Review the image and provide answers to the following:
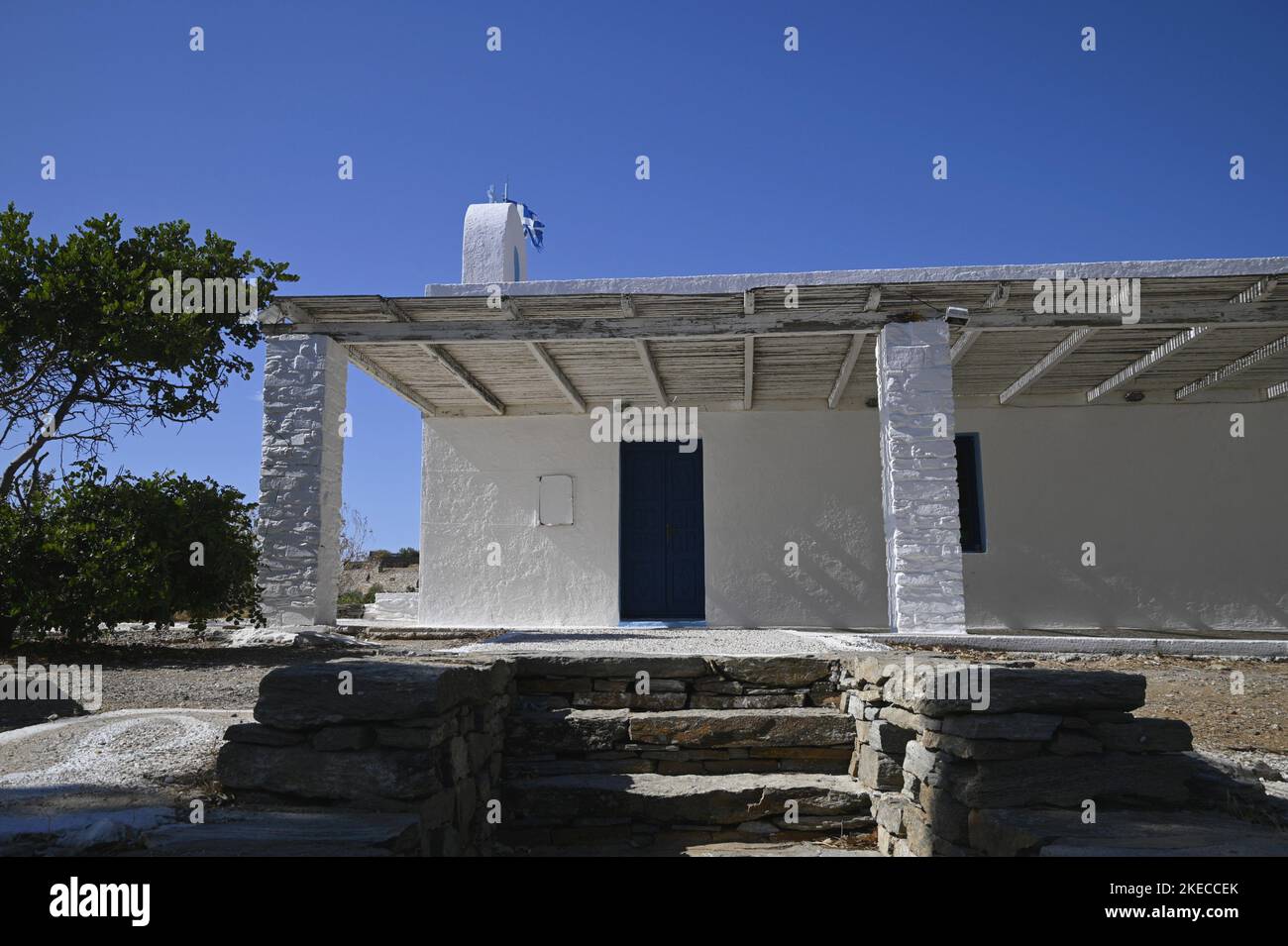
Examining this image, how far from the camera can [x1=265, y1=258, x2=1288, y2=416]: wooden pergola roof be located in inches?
329

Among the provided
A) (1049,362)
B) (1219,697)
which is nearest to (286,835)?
(1219,697)

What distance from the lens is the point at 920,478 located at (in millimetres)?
8438

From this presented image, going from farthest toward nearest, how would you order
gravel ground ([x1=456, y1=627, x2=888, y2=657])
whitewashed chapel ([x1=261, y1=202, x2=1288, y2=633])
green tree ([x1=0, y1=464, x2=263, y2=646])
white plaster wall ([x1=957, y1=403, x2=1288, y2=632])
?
white plaster wall ([x1=957, y1=403, x2=1288, y2=632]) < whitewashed chapel ([x1=261, y1=202, x2=1288, y2=633]) < green tree ([x1=0, y1=464, x2=263, y2=646]) < gravel ground ([x1=456, y1=627, x2=888, y2=657])

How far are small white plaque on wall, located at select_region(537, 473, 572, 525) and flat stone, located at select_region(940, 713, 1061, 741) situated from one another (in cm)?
820

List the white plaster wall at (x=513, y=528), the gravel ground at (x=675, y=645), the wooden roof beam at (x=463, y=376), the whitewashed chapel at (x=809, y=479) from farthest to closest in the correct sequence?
1. the white plaster wall at (x=513, y=528)
2. the whitewashed chapel at (x=809, y=479)
3. the wooden roof beam at (x=463, y=376)
4. the gravel ground at (x=675, y=645)

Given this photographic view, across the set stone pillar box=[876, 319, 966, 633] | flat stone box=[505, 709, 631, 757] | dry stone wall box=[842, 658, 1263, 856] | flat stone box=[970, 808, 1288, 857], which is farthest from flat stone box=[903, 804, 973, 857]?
stone pillar box=[876, 319, 966, 633]

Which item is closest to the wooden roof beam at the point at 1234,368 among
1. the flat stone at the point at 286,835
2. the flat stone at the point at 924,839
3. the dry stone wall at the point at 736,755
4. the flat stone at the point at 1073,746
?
the dry stone wall at the point at 736,755

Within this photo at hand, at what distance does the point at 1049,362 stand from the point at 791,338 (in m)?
2.99

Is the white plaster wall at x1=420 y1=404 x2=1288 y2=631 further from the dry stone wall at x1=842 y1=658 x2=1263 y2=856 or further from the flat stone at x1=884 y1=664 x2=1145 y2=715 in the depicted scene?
the flat stone at x1=884 y1=664 x2=1145 y2=715

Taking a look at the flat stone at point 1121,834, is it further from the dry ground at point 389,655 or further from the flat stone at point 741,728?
the dry ground at point 389,655

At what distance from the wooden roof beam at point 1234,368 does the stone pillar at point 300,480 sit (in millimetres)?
9591

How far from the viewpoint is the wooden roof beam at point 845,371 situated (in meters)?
9.37
